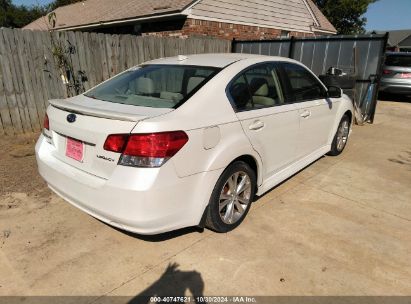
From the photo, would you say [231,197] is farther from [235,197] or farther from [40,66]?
[40,66]

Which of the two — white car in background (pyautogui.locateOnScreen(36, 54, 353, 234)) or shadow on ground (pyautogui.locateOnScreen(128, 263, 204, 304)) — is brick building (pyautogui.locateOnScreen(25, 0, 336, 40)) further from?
shadow on ground (pyautogui.locateOnScreen(128, 263, 204, 304))

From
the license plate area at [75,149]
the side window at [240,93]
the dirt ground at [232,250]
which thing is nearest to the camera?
the dirt ground at [232,250]

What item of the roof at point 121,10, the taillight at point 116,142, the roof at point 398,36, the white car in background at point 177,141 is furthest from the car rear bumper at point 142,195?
the roof at point 398,36

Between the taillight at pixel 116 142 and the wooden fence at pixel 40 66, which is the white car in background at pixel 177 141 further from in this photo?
the wooden fence at pixel 40 66

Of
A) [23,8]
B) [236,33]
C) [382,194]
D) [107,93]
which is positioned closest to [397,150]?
[382,194]

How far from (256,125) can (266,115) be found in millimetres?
215

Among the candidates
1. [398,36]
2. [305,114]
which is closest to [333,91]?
[305,114]

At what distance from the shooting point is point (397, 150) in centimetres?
604

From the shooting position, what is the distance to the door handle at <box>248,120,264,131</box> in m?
3.05

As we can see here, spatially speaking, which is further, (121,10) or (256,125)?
(121,10)

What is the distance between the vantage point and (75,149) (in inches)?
105

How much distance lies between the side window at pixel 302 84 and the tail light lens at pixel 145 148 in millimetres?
1974

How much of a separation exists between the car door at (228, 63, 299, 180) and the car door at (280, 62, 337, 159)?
18cm

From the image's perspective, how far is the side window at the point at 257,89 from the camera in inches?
120
